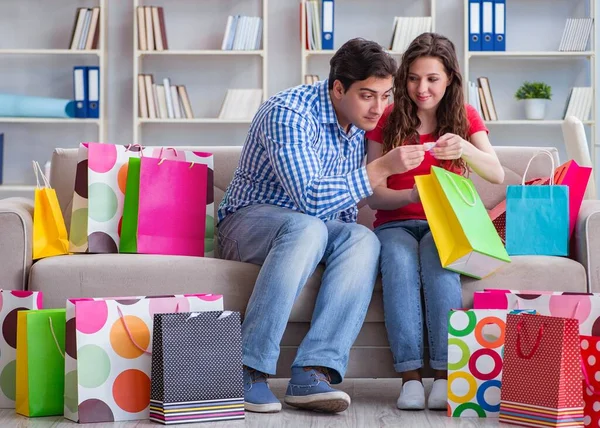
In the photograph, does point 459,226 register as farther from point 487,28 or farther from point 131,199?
point 487,28

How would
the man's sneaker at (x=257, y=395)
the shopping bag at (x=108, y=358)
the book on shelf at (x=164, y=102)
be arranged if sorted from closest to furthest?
the shopping bag at (x=108, y=358), the man's sneaker at (x=257, y=395), the book on shelf at (x=164, y=102)

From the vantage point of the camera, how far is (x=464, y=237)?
219cm

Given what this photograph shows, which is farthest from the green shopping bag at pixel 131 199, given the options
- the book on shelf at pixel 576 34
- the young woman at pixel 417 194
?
the book on shelf at pixel 576 34

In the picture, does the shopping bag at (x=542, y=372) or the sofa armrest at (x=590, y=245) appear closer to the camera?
the shopping bag at (x=542, y=372)

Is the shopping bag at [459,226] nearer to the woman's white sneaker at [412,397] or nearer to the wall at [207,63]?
the woman's white sneaker at [412,397]

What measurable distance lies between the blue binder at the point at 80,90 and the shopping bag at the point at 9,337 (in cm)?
309

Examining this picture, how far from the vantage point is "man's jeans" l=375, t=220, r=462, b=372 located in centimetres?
221

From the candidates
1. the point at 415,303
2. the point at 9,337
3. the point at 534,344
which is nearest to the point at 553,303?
the point at 534,344

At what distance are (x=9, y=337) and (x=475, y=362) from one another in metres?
1.13

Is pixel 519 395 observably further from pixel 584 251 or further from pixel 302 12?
pixel 302 12

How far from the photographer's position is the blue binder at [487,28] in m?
5.04

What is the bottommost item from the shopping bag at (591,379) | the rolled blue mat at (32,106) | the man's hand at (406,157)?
the shopping bag at (591,379)

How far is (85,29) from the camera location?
16.9ft

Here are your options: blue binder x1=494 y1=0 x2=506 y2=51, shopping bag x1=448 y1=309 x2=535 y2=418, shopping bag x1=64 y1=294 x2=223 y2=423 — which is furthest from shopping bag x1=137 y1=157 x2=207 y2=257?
blue binder x1=494 y1=0 x2=506 y2=51
